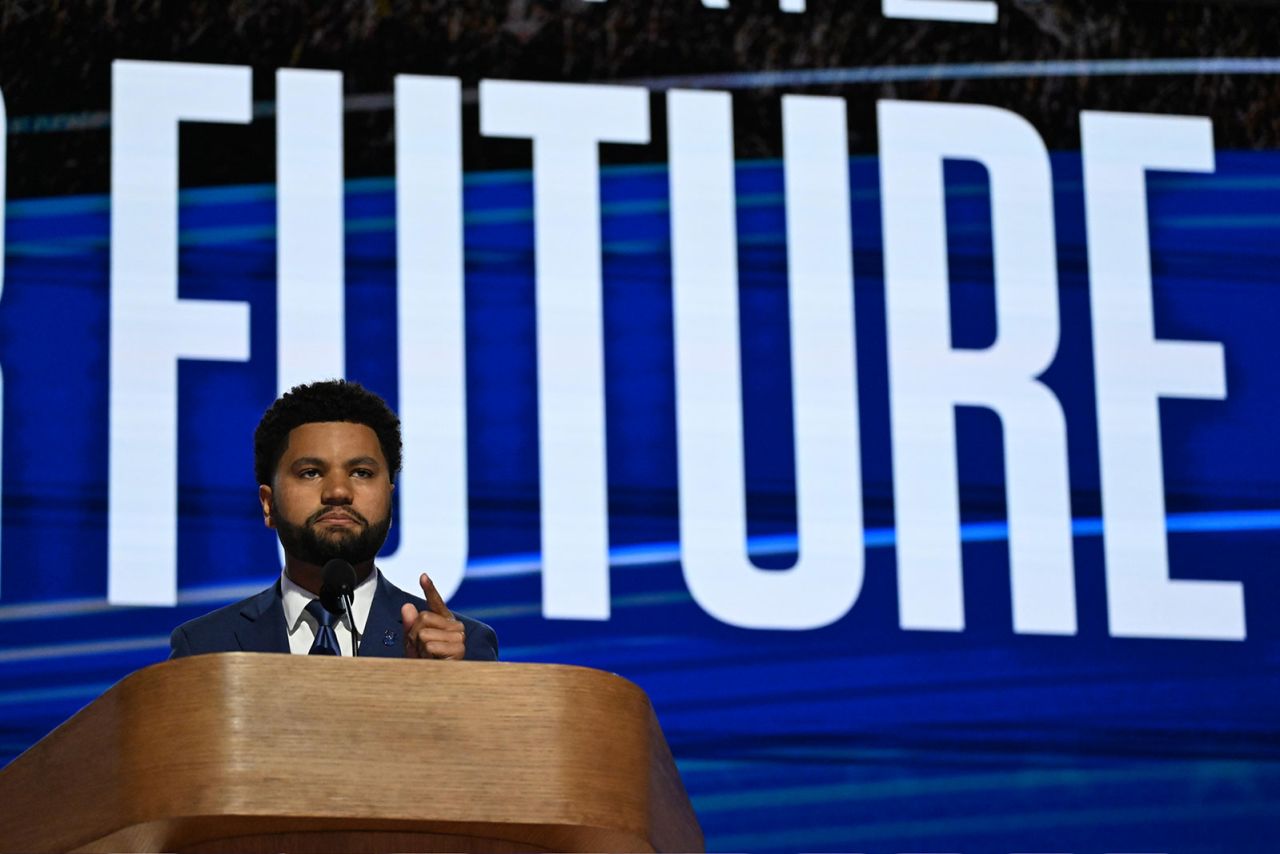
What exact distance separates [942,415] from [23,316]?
189 centimetres

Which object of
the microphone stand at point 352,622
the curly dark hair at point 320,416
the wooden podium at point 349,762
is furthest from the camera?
the curly dark hair at point 320,416

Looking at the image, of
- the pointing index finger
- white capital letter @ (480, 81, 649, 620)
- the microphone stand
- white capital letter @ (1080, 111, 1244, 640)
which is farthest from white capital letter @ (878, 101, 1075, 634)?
the pointing index finger

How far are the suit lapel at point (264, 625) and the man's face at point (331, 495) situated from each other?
2.6 inches

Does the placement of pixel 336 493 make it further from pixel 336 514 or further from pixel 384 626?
pixel 384 626

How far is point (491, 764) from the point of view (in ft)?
6.67

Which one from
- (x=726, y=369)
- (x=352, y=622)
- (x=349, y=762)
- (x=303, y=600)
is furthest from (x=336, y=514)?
(x=726, y=369)

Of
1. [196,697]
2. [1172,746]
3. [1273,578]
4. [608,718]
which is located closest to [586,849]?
[608,718]

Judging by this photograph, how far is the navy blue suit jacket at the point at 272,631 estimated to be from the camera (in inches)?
101

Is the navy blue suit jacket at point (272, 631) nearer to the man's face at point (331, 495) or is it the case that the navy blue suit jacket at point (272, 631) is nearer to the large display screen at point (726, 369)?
the man's face at point (331, 495)

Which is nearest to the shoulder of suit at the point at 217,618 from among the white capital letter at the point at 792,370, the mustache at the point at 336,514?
the mustache at the point at 336,514

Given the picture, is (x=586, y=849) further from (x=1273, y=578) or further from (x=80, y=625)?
(x=1273, y=578)

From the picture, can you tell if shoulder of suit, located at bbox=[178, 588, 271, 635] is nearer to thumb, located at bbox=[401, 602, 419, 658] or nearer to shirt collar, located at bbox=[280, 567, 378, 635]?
shirt collar, located at bbox=[280, 567, 378, 635]

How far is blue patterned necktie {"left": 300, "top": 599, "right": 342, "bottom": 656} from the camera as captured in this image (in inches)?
97.8

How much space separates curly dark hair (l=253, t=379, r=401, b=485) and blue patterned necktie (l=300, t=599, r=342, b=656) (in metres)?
0.21
